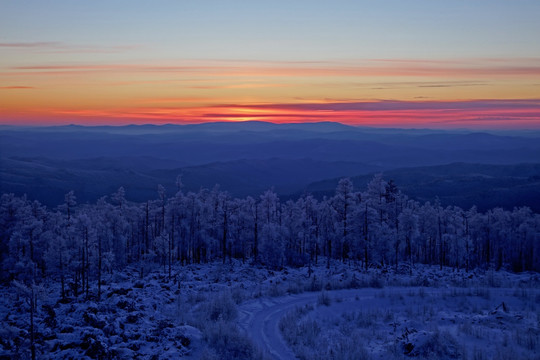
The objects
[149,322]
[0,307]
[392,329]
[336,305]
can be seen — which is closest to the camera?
[149,322]

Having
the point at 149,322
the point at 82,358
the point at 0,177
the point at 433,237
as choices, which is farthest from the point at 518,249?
the point at 0,177

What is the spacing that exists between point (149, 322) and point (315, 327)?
8048 millimetres

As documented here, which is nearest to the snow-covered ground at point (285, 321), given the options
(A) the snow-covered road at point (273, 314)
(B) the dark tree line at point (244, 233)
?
(A) the snow-covered road at point (273, 314)

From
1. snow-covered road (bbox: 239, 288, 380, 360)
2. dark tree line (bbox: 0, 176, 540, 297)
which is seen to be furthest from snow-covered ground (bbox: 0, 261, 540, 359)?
dark tree line (bbox: 0, 176, 540, 297)

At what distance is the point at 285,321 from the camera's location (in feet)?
77.6

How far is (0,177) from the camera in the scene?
180m

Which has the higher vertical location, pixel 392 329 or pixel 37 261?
pixel 392 329

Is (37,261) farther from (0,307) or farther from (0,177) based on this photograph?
(0,177)

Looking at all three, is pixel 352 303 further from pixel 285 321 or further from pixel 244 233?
pixel 244 233

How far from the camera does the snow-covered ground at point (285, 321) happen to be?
60.7 ft

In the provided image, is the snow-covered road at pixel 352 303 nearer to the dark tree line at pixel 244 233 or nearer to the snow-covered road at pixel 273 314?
the snow-covered road at pixel 273 314

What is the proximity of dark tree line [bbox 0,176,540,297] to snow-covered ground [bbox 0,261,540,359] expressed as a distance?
5741 millimetres

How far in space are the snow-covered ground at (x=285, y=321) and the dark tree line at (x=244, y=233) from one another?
5.74 m

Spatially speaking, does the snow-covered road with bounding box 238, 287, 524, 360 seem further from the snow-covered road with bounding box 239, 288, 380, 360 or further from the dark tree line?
the dark tree line
